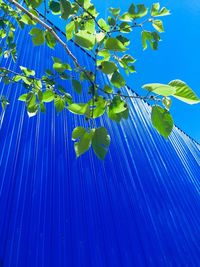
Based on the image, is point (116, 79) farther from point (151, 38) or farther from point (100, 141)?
point (151, 38)

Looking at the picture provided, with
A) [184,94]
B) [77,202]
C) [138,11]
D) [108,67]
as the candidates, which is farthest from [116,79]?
[77,202]

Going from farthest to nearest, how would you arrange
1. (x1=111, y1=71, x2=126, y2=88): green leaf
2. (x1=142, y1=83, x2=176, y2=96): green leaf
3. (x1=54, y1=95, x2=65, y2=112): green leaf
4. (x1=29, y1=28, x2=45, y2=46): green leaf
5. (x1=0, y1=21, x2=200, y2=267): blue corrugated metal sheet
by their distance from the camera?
1. (x1=0, y1=21, x2=200, y2=267): blue corrugated metal sheet
2. (x1=54, y1=95, x2=65, y2=112): green leaf
3. (x1=29, y1=28, x2=45, y2=46): green leaf
4. (x1=111, y1=71, x2=126, y2=88): green leaf
5. (x1=142, y1=83, x2=176, y2=96): green leaf

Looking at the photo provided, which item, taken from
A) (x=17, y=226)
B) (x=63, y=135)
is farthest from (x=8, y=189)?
(x=63, y=135)

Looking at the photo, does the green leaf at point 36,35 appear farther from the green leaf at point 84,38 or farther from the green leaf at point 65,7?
the green leaf at point 84,38

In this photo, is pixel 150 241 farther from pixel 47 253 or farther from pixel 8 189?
pixel 8 189

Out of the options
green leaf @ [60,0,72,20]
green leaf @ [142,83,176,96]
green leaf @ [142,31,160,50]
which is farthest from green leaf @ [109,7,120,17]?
green leaf @ [142,83,176,96]

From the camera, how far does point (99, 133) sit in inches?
13.6

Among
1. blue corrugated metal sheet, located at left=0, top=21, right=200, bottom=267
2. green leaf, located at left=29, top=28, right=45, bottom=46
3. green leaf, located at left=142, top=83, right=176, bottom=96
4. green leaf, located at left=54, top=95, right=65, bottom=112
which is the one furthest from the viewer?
blue corrugated metal sheet, located at left=0, top=21, right=200, bottom=267

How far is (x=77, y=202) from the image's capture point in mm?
1259

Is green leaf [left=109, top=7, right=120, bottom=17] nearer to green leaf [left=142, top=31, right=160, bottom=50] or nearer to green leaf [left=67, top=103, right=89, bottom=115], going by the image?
green leaf [left=142, top=31, right=160, bottom=50]

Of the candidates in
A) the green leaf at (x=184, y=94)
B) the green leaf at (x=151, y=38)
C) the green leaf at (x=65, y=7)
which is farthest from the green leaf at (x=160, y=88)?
the green leaf at (x=151, y=38)

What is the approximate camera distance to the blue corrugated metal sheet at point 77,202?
978 mm

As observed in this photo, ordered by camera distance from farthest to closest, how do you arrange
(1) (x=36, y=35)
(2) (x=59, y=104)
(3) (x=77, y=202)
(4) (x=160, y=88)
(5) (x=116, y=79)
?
(3) (x=77, y=202) → (2) (x=59, y=104) → (1) (x=36, y=35) → (5) (x=116, y=79) → (4) (x=160, y=88)

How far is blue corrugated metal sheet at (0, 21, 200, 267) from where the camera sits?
98 cm
